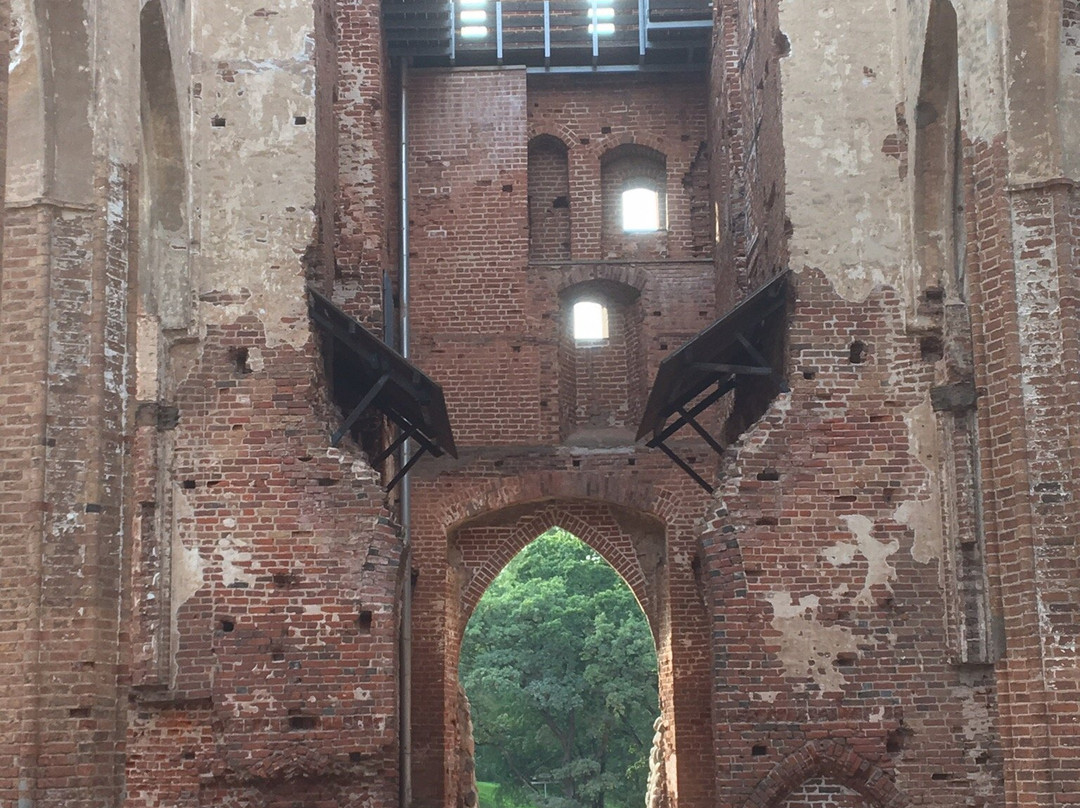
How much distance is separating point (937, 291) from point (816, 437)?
1561mm

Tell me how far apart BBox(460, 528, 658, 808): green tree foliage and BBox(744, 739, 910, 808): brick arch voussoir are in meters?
18.7

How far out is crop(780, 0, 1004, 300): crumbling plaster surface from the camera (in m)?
13.5

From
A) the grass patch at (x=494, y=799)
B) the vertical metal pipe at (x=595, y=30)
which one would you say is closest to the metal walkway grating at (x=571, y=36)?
the vertical metal pipe at (x=595, y=30)

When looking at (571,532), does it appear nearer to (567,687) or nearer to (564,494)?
(564,494)

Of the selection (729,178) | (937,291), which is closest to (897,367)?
(937,291)

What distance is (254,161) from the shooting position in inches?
555

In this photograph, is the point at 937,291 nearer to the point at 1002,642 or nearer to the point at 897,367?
the point at 897,367

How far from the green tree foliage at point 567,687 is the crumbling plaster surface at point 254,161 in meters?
18.9

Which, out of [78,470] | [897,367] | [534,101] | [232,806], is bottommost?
[232,806]

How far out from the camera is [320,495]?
13.5m

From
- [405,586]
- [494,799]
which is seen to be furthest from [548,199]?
[494,799]

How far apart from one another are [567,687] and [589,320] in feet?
43.2

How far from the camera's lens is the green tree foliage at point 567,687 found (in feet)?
104

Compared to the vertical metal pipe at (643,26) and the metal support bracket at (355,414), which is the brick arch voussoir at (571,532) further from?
the vertical metal pipe at (643,26)
